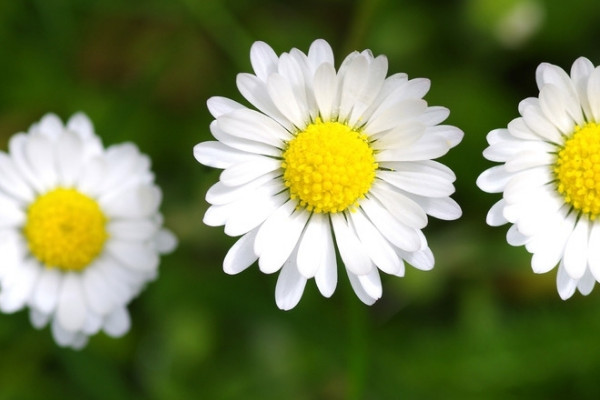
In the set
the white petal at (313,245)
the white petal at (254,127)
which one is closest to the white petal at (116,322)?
the white petal at (313,245)

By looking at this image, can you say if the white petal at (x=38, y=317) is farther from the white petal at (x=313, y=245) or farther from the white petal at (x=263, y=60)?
the white petal at (x=263, y=60)

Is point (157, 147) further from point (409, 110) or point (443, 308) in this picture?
point (409, 110)

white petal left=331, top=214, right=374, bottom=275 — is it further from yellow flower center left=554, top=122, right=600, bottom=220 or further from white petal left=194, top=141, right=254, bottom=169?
yellow flower center left=554, top=122, right=600, bottom=220

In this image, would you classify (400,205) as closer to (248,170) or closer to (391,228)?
(391,228)

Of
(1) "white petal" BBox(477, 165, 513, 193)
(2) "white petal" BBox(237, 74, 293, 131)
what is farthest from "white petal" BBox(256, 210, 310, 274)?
(1) "white petal" BBox(477, 165, 513, 193)

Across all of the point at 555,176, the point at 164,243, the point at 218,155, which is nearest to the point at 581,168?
the point at 555,176

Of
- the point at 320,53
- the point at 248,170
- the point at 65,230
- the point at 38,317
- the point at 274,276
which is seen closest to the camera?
the point at 320,53

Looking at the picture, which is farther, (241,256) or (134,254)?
(134,254)
